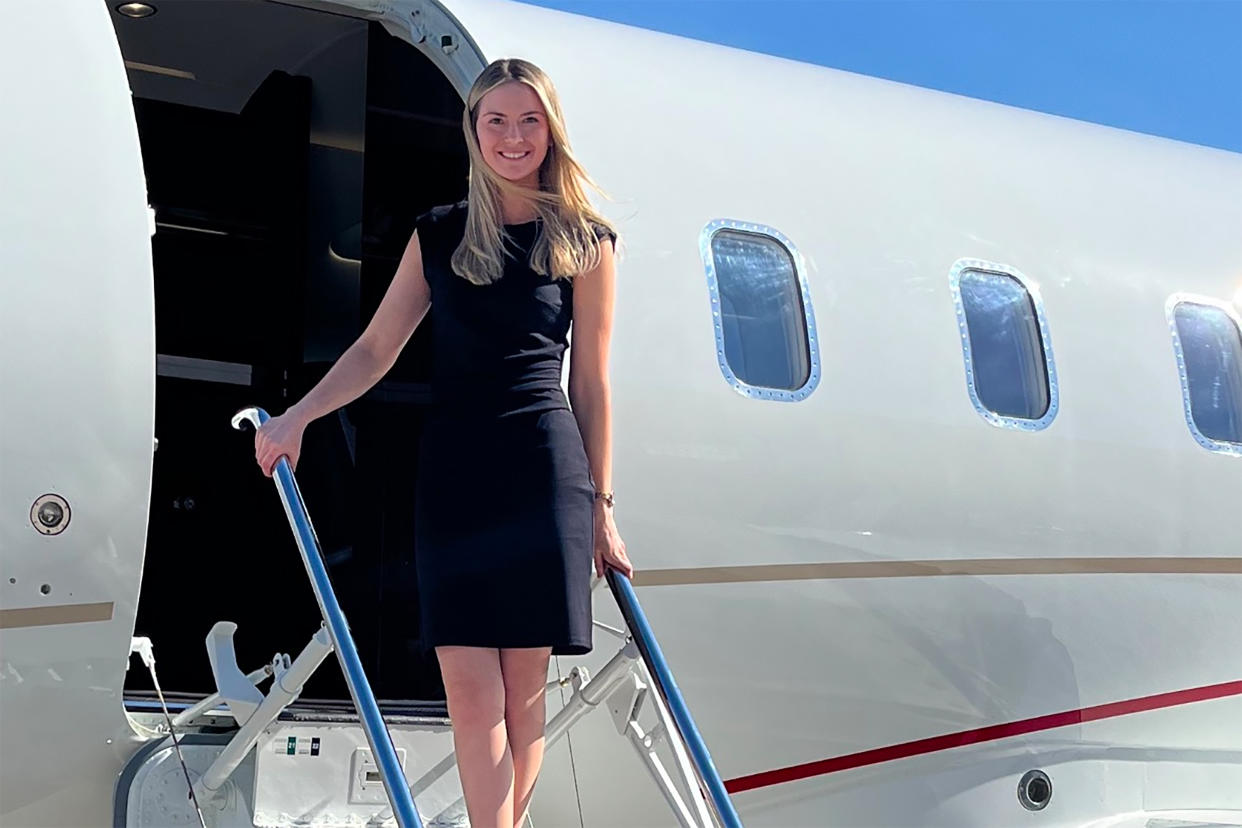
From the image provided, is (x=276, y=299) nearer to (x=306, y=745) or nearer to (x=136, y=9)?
(x=136, y=9)

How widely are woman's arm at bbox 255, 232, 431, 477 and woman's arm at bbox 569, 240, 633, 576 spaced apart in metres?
0.34

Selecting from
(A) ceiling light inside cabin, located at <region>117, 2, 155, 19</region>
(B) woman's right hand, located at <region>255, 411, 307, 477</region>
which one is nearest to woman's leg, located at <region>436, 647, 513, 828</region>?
(B) woman's right hand, located at <region>255, 411, 307, 477</region>

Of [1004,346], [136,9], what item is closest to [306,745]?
[1004,346]

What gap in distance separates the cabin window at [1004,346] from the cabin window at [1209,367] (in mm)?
703

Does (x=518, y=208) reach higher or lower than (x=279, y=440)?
higher

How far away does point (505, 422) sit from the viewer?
326 cm

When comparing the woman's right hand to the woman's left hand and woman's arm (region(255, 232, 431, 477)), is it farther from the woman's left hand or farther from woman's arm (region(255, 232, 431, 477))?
the woman's left hand

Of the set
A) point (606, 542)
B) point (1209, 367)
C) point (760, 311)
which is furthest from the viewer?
point (1209, 367)

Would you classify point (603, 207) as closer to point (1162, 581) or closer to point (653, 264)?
point (653, 264)

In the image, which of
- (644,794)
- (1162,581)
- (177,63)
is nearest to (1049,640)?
(1162,581)

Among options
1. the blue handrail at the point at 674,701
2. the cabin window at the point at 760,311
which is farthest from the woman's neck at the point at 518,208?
the cabin window at the point at 760,311

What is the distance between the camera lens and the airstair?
3.51 meters

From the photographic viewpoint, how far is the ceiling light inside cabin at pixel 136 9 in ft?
20.7

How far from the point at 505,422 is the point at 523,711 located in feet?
1.92
